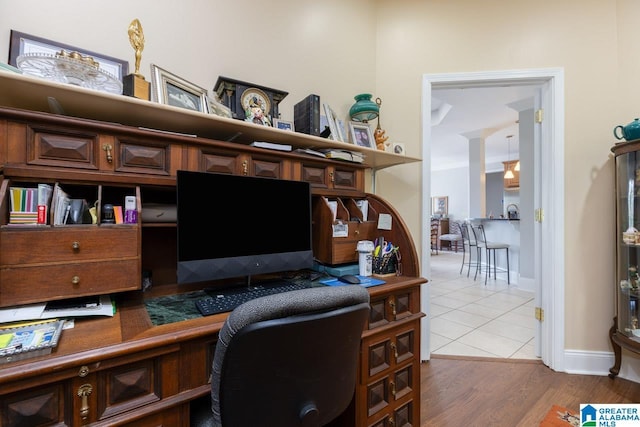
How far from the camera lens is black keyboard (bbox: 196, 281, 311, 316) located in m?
0.99

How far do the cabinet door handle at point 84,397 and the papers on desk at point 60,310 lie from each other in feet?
0.81

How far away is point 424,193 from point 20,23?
2.42m

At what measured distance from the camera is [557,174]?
2.12 m

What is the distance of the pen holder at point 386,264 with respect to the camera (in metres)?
1.56

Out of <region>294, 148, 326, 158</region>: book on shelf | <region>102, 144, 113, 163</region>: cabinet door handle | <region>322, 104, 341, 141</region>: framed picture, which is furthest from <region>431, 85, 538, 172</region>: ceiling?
<region>102, 144, 113, 163</region>: cabinet door handle

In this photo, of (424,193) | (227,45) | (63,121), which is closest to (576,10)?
(424,193)

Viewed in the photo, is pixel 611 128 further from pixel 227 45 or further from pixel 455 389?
pixel 227 45

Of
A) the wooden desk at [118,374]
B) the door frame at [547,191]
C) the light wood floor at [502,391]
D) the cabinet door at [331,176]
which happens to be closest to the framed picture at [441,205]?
the door frame at [547,191]

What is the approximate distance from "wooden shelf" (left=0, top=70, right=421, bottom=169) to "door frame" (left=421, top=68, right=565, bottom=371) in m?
1.25

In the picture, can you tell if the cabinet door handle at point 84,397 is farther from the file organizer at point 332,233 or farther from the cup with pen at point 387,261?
the cup with pen at point 387,261

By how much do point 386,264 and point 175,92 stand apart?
1.33m

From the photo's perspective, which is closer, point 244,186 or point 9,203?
point 9,203

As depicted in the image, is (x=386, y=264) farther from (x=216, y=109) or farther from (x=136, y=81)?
(x=136, y=81)

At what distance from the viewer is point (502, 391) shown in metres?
1.86
